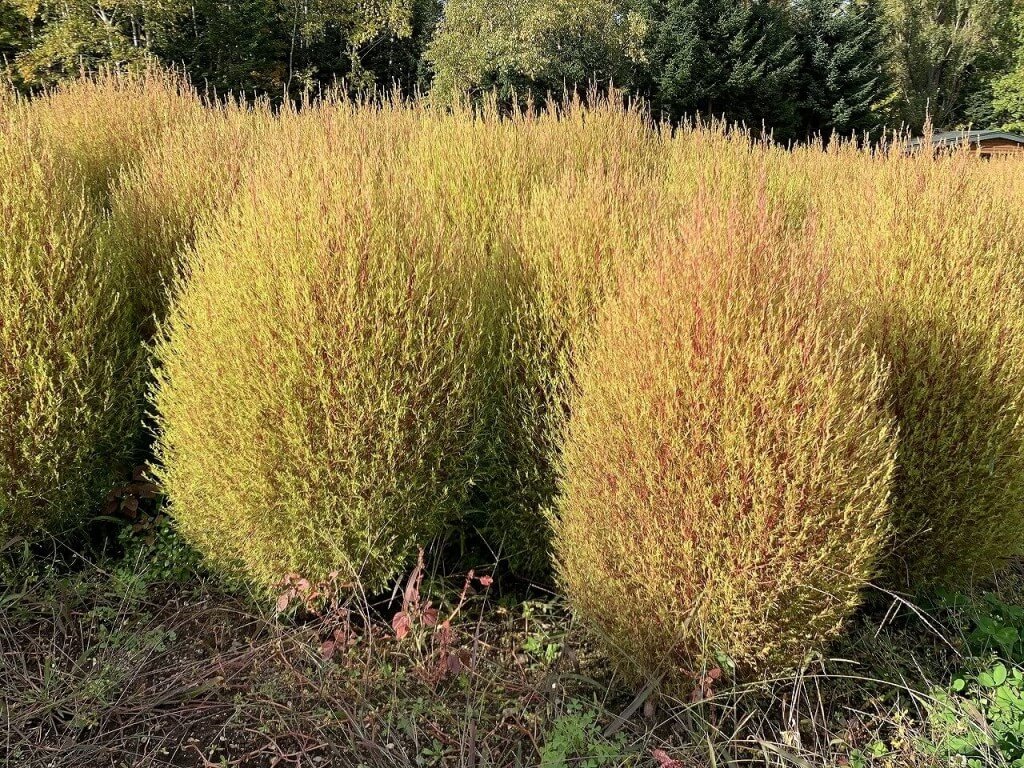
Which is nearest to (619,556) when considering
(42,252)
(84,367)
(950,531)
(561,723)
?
(561,723)

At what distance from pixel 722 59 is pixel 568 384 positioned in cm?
2420

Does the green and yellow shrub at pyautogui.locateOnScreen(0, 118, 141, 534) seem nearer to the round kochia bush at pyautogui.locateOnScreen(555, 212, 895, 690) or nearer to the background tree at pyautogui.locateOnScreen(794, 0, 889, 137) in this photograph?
the round kochia bush at pyautogui.locateOnScreen(555, 212, 895, 690)

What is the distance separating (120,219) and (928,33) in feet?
135

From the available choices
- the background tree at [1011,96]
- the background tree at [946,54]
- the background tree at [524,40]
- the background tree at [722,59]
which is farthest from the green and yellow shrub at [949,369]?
the background tree at [1011,96]

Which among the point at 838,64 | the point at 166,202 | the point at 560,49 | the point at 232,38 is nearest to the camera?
the point at 166,202

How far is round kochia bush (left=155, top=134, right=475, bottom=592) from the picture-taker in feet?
7.91

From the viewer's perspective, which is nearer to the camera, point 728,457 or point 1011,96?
point 728,457

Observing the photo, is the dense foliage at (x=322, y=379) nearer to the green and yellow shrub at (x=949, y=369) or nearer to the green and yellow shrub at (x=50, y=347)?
the green and yellow shrub at (x=50, y=347)

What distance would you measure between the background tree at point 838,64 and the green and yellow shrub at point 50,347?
26.8m

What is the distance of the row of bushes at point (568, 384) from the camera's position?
81.2 inches

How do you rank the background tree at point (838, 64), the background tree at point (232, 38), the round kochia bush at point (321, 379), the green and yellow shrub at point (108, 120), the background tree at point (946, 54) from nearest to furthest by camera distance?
the round kochia bush at point (321, 379) → the green and yellow shrub at point (108, 120) → the background tree at point (232, 38) → the background tree at point (838, 64) → the background tree at point (946, 54)

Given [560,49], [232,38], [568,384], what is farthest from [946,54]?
[568,384]

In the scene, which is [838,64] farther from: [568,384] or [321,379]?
[321,379]

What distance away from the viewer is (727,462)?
2.06m
